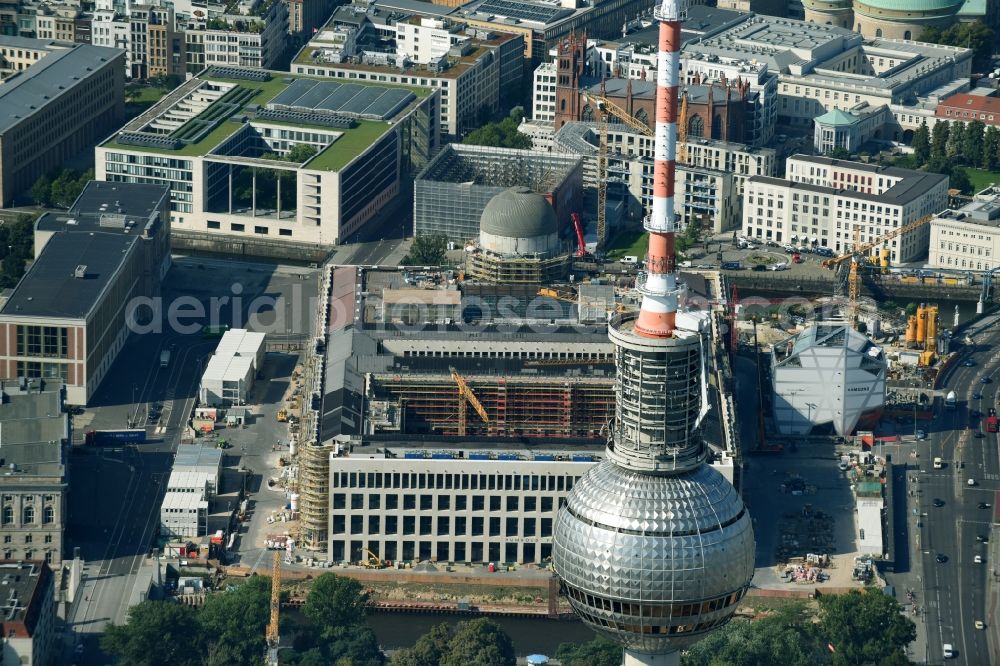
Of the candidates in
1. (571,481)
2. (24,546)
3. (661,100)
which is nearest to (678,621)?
(661,100)

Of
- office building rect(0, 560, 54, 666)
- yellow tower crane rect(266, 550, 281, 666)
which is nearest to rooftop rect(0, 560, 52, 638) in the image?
office building rect(0, 560, 54, 666)

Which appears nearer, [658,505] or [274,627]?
[658,505]

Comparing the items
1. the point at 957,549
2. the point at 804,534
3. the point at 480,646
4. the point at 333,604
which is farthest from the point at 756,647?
the point at 957,549

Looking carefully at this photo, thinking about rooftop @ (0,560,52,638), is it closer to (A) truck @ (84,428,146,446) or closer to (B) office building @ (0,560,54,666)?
(B) office building @ (0,560,54,666)

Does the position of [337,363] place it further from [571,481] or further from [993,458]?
[993,458]

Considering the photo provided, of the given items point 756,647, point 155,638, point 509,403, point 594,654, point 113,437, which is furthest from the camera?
point 113,437

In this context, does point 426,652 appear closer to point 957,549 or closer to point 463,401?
point 463,401

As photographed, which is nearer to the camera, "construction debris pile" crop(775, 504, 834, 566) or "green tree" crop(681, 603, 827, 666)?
"green tree" crop(681, 603, 827, 666)
